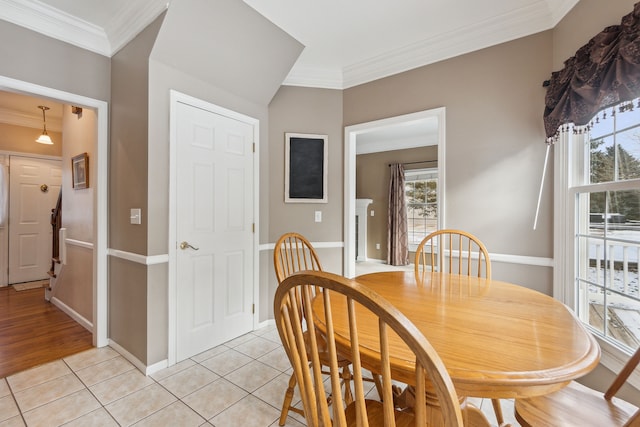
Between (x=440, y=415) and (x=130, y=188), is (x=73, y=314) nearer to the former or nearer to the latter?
(x=130, y=188)

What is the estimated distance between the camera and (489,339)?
0.88m

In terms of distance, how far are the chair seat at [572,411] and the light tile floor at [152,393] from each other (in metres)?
0.72

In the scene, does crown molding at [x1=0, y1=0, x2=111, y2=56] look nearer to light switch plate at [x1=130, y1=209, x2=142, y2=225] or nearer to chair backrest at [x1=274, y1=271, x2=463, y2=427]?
light switch plate at [x1=130, y1=209, x2=142, y2=225]

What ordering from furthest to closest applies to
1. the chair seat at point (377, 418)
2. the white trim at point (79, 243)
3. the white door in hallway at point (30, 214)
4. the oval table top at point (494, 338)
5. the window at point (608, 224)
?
the white door in hallway at point (30, 214) → the white trim at point (79, 243) → the window at point (608, 224) → the chair seat at point (377, 418) → the oval table top at point (494, 338)

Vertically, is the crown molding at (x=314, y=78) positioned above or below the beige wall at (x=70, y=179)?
above

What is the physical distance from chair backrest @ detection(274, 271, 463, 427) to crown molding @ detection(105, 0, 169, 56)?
2.14 m

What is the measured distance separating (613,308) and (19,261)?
6801 millimetres

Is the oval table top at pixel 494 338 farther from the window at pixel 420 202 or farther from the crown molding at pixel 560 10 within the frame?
the window at pixel 420 202

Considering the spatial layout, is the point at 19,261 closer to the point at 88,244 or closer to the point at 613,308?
the point at 88,244

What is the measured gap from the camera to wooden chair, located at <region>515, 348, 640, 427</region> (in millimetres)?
988

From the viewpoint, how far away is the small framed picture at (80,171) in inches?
110

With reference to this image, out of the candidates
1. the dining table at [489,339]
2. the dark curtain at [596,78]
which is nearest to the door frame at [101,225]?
the dining table at [489,339]

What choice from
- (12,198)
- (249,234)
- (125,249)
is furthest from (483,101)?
(12,198)

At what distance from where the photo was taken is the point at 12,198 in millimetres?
4211
